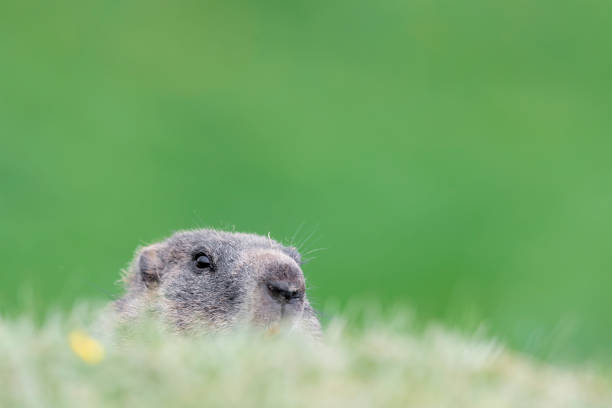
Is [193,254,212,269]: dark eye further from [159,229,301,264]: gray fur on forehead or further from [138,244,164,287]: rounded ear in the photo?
[138,244,164,287]: rounded ear

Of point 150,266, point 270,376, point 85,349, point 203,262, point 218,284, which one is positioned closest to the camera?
point 270,376

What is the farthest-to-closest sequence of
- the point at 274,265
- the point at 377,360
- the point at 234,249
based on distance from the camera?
the point at 234,249, the point at 274,265, the point at 377,360

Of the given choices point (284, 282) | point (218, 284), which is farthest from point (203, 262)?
point (284, 282)

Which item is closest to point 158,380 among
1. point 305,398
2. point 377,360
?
point 305,398

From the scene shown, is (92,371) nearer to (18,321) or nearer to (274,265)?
(18,321)

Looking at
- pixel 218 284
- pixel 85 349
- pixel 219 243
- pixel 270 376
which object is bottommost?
pixel 270 376

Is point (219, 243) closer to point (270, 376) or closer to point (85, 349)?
point (85, 349)

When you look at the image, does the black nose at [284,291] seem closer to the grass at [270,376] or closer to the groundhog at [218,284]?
the groundhog at [218,284]

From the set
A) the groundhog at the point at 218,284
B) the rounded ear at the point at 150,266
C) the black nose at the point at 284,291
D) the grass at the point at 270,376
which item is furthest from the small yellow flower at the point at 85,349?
the rounded ear at the point at 150,266
